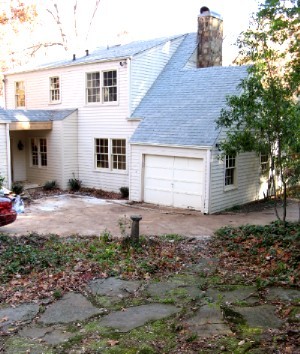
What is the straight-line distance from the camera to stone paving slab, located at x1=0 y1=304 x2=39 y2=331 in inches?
187

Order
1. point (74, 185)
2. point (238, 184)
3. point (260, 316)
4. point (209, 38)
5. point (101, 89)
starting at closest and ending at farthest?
point (260, 316), point (238, 184), point (209, 38), point (101, 89), point (74, 185)

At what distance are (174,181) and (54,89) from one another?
940 cm

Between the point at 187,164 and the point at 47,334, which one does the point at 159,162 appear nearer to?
the point at 187,164

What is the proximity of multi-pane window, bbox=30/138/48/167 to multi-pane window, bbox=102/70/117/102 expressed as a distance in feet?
13.6

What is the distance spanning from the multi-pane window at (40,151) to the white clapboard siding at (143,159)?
6096mm

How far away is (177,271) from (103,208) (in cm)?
838

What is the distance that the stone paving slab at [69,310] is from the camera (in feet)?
15.8

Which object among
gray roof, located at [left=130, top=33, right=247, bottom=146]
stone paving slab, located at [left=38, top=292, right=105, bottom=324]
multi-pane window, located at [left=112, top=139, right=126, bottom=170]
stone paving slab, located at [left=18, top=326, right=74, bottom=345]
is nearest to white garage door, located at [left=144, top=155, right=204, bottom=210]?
gray roof, located at [left=130, top=33, right=247, bottom=146]

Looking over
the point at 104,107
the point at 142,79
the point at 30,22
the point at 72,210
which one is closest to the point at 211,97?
the point at 142,79

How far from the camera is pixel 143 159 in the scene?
15664mm

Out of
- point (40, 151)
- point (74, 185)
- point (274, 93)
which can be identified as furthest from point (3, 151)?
point (274, 93)

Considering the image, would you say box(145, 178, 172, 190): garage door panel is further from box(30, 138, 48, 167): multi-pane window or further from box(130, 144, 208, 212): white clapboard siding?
box(30, 138, 48, 167): multi-pane window

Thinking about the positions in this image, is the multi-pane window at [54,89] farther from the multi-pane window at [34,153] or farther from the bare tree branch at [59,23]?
the bare tree branch at [59,23]

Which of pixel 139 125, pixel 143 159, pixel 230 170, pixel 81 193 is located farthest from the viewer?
pixel 81 193
